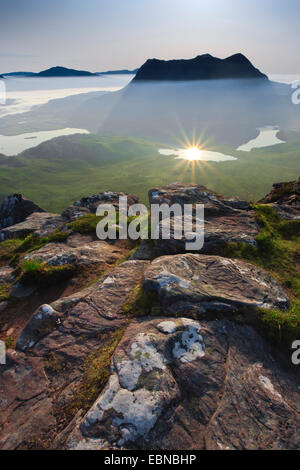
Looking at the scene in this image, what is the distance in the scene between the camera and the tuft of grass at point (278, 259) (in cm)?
915

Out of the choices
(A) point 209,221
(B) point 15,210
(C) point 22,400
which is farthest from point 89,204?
(C) point 22,400

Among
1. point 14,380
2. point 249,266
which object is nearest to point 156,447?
point 14,380

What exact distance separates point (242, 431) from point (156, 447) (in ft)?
7.62

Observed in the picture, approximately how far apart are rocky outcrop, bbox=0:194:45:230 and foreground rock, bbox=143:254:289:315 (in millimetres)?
36449

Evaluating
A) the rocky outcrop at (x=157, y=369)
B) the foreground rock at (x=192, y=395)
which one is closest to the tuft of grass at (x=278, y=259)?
the rocky outcrop at (x=157, y=369)

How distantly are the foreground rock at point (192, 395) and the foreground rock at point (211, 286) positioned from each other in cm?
85

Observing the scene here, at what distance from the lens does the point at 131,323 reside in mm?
9750

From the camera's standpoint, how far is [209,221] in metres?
17.1

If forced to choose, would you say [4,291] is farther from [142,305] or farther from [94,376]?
[94,376]

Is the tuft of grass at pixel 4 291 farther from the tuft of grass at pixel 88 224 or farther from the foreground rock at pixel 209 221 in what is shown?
the foreground rock at pixel 209 221

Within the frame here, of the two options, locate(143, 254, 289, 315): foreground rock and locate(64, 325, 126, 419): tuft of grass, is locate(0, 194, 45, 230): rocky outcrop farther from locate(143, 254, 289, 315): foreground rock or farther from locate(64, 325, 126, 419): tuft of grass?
locate(64, 325, 126, 419): tuft of grass

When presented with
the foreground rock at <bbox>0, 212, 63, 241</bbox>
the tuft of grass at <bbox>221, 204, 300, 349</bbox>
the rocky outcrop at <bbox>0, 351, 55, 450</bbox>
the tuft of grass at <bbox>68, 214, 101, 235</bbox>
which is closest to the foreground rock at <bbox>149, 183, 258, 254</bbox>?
the tuft of grass at <bbox>221, 204, 300, 349</bbox>

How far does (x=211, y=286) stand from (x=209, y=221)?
727cm

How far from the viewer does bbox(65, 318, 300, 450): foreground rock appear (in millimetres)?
6422
